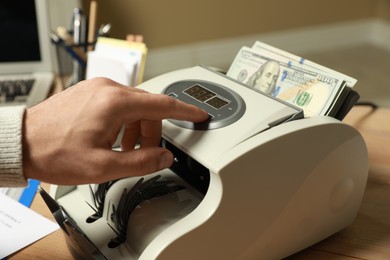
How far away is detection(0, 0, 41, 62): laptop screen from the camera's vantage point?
126cm

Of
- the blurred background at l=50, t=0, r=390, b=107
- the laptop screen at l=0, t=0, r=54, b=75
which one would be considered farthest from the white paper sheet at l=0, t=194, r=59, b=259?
the blurred background at l=50, t=0, r=390, b=107

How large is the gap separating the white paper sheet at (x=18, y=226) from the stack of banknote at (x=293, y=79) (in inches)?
15.6

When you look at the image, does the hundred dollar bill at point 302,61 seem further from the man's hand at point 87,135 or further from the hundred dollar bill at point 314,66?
the man's hand at point 87,135

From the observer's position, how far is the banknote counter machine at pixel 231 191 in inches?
21.3

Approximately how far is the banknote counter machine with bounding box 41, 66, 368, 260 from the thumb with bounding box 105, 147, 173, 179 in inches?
1.3

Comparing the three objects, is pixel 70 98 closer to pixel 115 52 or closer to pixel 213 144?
pixel 213 144

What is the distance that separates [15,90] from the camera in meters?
1.23

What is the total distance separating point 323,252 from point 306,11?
269cm

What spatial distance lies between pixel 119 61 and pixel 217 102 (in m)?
0.37

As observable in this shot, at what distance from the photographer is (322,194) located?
2.05ft

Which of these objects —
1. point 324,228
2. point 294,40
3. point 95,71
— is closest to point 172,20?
point 294,40

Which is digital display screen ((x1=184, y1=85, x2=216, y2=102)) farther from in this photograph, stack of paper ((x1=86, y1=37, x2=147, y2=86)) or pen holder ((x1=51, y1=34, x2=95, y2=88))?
pen holder ((x1=51, y1=34, x2=95, y2=88))

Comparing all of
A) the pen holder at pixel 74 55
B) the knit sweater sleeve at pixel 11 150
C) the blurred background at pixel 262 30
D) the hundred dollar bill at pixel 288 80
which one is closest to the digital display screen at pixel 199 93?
the hundred dollar bill at pixel 288 80

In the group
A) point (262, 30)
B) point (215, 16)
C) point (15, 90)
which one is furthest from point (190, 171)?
point (262, 30)
